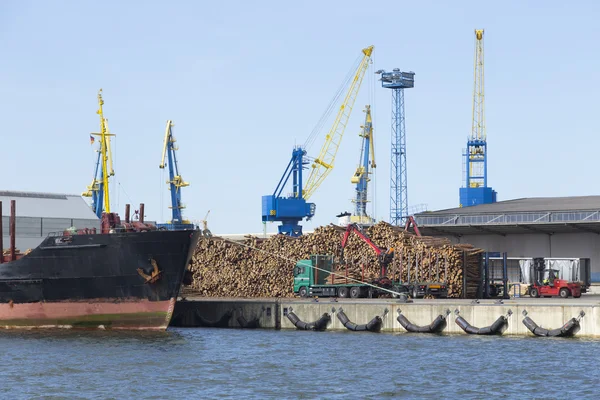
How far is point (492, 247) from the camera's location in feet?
204

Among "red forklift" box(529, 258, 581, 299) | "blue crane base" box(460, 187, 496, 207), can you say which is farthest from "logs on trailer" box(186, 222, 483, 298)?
"blue crane base" box(460, 187, 496, 207)

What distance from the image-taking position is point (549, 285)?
163 feet

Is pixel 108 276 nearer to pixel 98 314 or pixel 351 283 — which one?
pixel 98 314

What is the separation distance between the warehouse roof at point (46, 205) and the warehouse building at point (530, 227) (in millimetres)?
21855

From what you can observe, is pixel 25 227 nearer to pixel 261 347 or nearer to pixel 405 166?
pixel 261 347

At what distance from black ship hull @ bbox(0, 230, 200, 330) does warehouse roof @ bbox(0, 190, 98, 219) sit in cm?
1974

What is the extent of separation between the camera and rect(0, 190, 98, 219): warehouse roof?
61.5 meters

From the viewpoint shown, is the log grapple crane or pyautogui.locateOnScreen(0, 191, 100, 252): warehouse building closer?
the log grapple crane

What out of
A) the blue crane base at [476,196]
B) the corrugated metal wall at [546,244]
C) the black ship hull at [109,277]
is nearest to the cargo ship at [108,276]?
the black ship hull at [109,277]

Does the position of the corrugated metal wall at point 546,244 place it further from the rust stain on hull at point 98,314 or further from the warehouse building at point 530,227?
the rust stain on hull at point 98,314

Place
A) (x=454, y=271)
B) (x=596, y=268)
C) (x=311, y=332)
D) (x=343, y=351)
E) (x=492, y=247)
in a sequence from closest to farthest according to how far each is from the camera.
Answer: (x=343, y=351)
(x=311, y=332)
(x=454, y=271)
(x=596, y=268)
(x=492, y=247)

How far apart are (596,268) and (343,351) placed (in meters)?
27.9

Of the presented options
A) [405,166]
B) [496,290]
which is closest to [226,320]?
[496,290]

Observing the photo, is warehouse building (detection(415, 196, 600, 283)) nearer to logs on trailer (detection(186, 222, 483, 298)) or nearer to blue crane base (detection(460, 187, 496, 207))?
logs on trailer (detection(186, 222, 483, 298))
